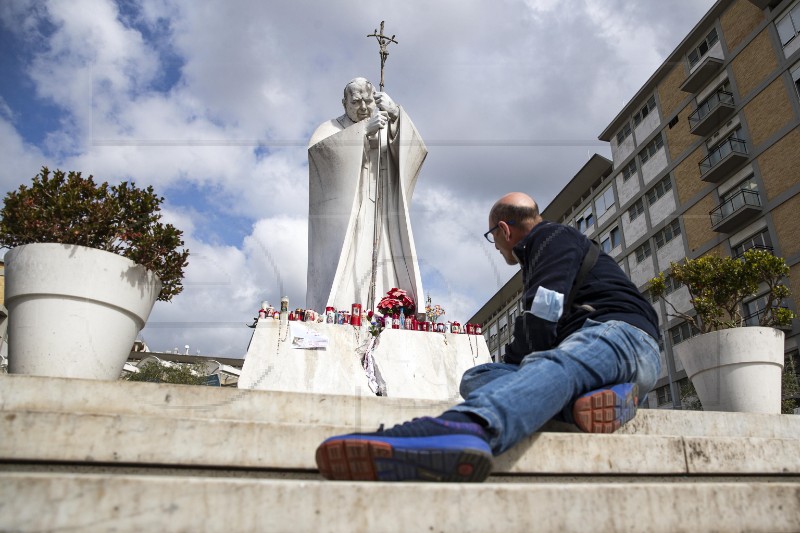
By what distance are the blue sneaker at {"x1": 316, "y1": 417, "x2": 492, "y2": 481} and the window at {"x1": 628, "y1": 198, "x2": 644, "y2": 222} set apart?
3035cm

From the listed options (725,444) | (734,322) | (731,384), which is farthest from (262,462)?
(734,322)

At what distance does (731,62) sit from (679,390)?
14.2m

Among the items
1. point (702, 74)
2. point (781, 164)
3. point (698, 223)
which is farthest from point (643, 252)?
point (702, 74)

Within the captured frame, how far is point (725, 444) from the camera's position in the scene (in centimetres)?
218

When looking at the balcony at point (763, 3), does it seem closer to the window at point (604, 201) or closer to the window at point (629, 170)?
the window at point (629, 170)

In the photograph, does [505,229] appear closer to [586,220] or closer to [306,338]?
[306,338]

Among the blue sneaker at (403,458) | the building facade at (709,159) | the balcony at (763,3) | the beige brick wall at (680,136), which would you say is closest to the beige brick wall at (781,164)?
the building facade at (709,159)

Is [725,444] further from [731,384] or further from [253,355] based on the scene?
[253,355]

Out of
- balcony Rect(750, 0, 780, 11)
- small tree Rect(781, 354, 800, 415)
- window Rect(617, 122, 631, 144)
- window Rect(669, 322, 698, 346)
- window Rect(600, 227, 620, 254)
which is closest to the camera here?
small tree Rect(781, 354, 800, 415)

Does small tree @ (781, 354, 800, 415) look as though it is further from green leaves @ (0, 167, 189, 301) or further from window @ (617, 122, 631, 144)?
window @ (617, 122, 631, 144)

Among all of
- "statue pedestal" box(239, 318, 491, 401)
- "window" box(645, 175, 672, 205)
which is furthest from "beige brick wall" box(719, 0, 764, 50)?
"statue pedestal" box(239, 318, 491, 401)

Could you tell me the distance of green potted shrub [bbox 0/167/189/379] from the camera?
3.71m

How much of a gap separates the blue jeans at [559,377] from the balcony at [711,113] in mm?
25447

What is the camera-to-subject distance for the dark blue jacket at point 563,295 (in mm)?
2287
